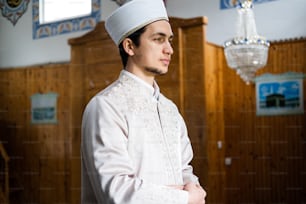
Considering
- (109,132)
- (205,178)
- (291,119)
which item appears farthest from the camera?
(291,119)

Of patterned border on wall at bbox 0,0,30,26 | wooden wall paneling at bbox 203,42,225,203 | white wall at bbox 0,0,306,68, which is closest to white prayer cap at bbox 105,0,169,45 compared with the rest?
wooden wall paneling at bbox 203,42,225,203

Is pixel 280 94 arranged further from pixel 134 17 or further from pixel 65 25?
pixel 134 17

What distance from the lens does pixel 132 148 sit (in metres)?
1.04

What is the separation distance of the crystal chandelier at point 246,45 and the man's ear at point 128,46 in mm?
2047

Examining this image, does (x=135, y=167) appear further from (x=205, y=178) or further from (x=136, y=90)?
(x=205, y=178)

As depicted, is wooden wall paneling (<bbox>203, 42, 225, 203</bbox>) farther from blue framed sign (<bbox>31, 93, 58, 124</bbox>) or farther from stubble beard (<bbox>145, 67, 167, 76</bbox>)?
stubble beard (<bbox>145, 67, 167, 76</bbox>)

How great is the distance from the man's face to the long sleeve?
13 cm

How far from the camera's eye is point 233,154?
357 cm

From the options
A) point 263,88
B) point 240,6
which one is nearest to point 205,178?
point 263,88

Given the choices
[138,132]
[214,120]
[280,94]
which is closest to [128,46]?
[138,132]

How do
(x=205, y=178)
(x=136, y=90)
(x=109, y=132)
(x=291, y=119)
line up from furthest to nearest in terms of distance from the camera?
1. (x=291, y=119)
2. (x=205, y=178)
3. (x=136, y=90)
4. (x=109, y=132)

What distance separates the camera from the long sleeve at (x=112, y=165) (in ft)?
3.17

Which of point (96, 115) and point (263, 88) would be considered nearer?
point (96, 115)

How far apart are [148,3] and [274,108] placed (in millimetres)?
2499
